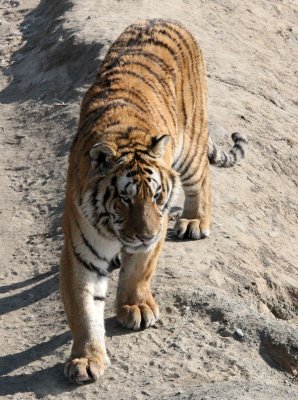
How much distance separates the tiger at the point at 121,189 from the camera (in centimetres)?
506

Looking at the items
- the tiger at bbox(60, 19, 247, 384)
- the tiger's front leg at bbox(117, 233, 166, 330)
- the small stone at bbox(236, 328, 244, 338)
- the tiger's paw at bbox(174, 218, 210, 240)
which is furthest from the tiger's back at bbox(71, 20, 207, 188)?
the small stone at bbox(236, 328, 244, 338)

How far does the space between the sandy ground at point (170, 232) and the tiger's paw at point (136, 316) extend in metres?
0.06

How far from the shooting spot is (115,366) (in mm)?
5266

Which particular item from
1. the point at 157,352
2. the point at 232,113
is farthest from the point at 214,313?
the point at 232,113

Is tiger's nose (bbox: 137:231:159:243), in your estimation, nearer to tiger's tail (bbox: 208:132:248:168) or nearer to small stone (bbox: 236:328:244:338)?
small stone (bbox: 236:328:244:338)

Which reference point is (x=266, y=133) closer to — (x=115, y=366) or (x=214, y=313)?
(x=214, y=313)

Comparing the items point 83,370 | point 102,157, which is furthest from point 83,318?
point 102,157

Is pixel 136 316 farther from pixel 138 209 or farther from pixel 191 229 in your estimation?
pixel 191 229

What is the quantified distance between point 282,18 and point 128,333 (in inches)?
259

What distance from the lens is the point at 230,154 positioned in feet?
25.2

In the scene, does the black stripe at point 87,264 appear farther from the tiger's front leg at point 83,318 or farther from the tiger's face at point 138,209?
the tiger's face at point 138,209

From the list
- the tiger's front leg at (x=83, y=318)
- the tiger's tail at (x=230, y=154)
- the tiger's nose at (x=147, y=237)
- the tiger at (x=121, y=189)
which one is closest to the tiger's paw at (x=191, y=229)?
the tiger at (x=121, y=189)

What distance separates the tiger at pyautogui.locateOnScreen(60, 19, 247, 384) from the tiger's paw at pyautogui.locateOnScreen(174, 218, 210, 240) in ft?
1.50

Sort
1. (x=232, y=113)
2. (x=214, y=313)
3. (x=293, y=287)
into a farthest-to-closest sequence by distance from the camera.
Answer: (x=232, y=113) < (x=293, y=287) < (x=214, y=313)
